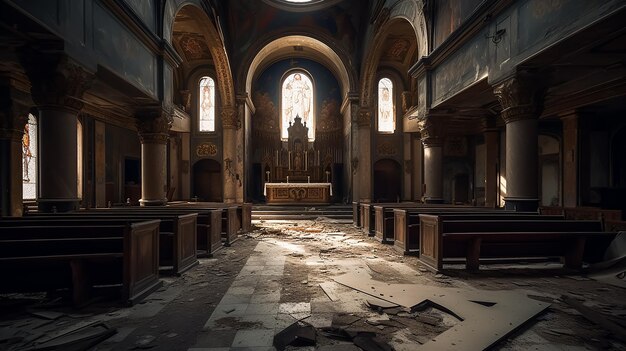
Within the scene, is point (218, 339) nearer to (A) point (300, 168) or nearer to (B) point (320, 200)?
Answer: (B) point (320, 200)

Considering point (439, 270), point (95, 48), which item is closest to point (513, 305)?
point (439, 270)

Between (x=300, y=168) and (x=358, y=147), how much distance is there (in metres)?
3.78

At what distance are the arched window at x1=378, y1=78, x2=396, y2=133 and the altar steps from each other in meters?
6.69

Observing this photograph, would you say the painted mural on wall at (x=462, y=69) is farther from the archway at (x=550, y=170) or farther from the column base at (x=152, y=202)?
the column base at (x=152, y=202)

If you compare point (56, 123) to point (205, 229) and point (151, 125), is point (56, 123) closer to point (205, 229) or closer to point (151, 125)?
point (205, 229)

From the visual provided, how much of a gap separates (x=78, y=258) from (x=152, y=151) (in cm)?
689

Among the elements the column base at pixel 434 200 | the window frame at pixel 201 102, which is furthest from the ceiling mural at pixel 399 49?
the window frame at pixel 201 102

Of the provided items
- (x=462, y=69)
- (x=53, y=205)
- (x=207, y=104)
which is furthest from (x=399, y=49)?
(x=53, y=205)

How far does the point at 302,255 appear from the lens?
7.15 m

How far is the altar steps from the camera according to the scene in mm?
15133

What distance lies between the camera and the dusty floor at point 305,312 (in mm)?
3137

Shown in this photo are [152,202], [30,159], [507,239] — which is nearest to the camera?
[507,239]

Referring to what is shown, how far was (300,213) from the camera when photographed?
15.6 metres

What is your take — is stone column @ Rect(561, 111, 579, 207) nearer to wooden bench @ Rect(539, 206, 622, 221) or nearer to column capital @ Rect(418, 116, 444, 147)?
wooden bench @ Rect(539, 206, 622, 221)
